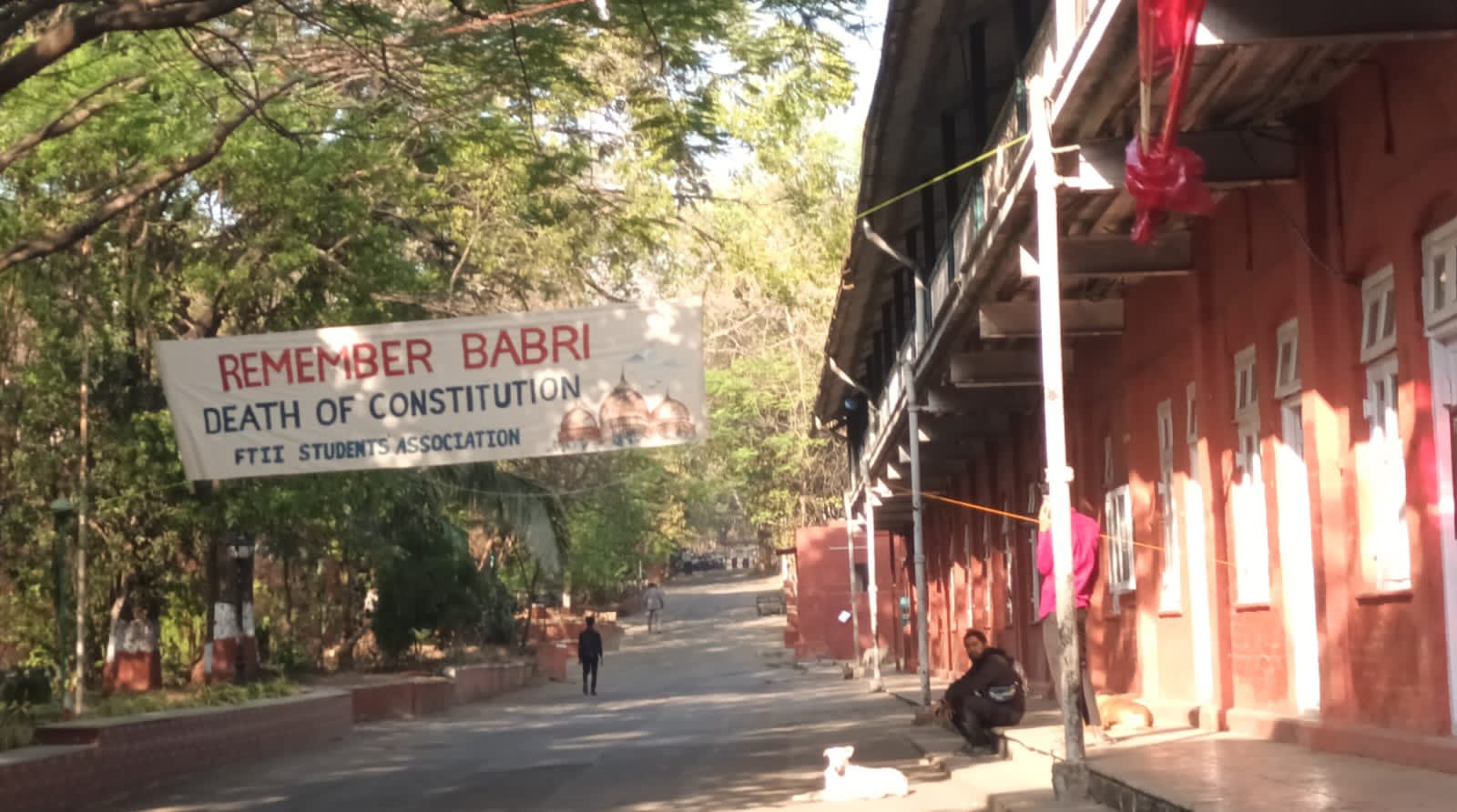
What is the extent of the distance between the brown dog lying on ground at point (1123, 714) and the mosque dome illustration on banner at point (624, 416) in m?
5.05

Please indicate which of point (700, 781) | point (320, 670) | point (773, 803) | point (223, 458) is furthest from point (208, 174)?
point (320, 670)

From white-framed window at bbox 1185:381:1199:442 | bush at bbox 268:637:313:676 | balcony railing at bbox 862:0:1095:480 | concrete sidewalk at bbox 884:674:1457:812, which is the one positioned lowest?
concrete sidewalk at bbox 884:674:1457:812

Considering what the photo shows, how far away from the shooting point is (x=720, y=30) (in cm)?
1638

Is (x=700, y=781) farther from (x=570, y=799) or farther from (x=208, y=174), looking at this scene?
(x=208, y=174)

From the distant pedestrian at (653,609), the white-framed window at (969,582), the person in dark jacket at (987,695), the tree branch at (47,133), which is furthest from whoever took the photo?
the distant pedestrian at (653,609)

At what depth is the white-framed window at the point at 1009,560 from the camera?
93.7ft

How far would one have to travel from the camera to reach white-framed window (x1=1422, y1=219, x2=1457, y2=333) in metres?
10.8

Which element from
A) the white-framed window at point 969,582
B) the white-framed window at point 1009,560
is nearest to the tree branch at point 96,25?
the white-framed window at point 1009,560

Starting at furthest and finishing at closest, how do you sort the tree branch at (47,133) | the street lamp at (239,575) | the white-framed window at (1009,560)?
the white-framed window at (1009,560) < the street lamp at (239,575) < the tree branch at (47,133)

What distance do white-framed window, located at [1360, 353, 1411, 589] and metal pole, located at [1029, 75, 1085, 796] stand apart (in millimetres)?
1915

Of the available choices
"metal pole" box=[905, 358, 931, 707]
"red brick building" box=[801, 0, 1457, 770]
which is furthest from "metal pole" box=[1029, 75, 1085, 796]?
"metal pole" box=[905, 358, 931, 707]

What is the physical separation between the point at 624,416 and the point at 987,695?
430 cm

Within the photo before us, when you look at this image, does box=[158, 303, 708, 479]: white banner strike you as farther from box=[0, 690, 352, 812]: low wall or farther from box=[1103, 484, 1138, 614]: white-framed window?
box=[1103, 484, 1138, 614]: white-framed window

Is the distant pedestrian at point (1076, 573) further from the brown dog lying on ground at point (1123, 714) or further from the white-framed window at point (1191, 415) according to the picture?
the white-framed window at point (1191, 415)
